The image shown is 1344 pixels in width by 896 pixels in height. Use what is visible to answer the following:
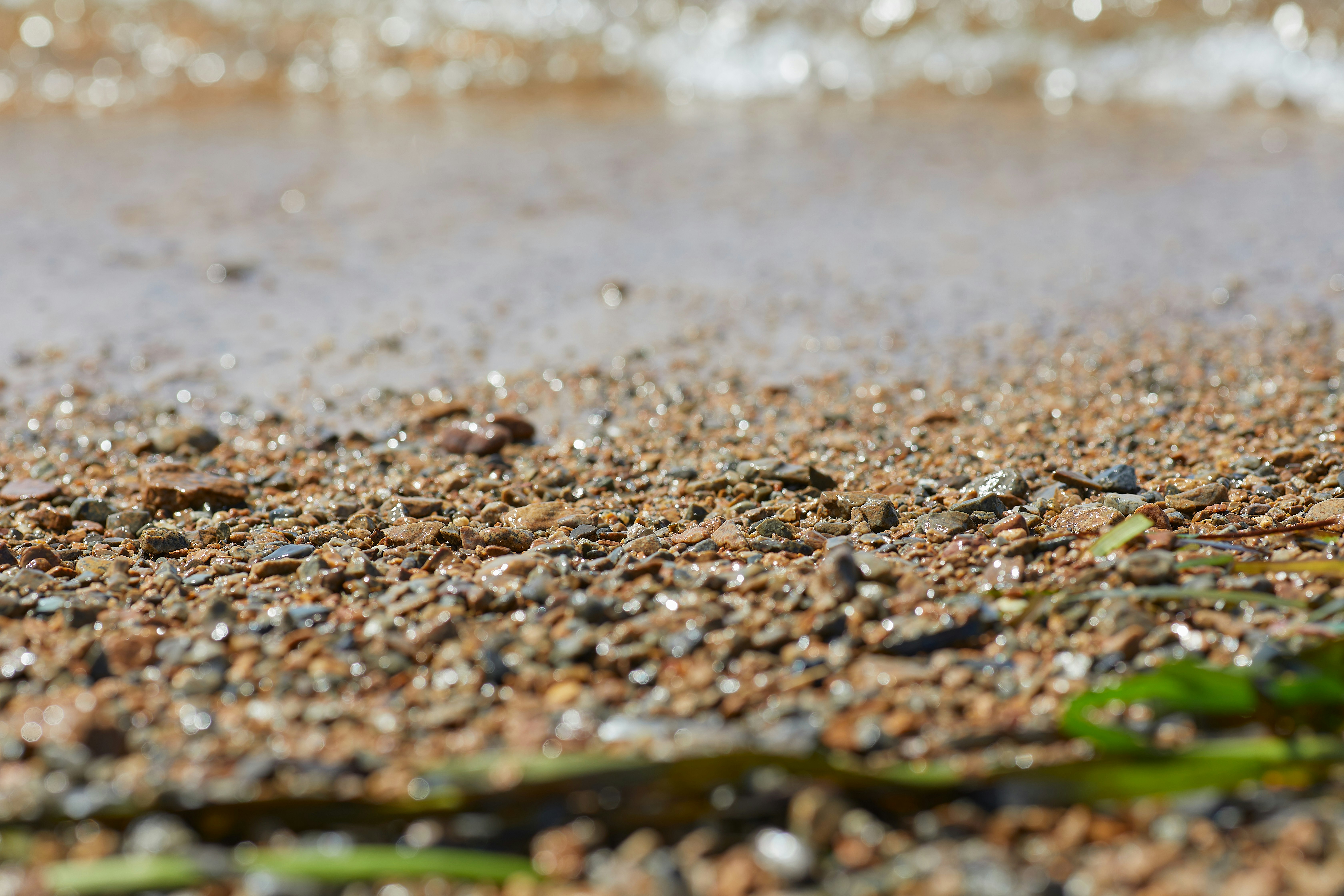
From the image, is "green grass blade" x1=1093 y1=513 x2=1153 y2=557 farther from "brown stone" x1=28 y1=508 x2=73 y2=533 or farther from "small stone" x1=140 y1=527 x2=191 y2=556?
"brown stone" x1=28 y1=508 x2=73 y2=533

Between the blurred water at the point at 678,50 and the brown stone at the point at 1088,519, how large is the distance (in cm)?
698

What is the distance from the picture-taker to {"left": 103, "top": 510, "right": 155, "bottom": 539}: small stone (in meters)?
2.92

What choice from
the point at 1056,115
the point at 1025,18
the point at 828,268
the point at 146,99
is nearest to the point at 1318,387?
the point at 828,268

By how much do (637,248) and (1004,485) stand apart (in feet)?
9.02

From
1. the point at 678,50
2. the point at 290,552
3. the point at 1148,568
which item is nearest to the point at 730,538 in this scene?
the point at 1148,568

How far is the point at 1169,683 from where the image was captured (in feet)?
5.77

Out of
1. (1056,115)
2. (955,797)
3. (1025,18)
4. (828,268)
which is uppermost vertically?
(1025,18)

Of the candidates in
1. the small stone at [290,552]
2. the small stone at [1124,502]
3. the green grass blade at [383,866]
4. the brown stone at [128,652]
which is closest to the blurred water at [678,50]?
the small stone at [1124,502]

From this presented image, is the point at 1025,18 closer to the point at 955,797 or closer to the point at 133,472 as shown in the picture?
the point at 133,472

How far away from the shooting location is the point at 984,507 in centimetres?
276

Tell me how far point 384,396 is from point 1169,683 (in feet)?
9.08

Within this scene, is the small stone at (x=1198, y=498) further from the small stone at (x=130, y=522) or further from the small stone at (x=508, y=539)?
the small stone at (x=130, y=522)

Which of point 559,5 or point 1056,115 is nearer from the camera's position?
point 1056,115

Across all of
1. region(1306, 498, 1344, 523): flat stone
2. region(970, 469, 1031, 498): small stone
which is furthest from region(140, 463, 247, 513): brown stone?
region(1306, 498, 1344, 523): flat stone
